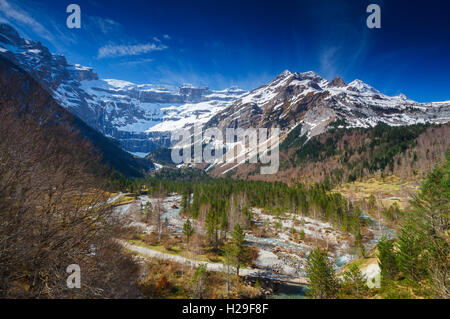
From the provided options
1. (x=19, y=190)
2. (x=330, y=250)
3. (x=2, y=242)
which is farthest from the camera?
(x=330, y=250)

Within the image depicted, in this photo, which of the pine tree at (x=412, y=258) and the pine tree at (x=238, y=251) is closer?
the pine tree at (x=412, y=258)

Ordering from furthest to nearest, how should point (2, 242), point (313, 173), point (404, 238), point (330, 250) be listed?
point (313, 173) < point (330, 250) < point (404, 238) < point (2, 242)

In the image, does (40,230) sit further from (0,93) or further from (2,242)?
(0,93)

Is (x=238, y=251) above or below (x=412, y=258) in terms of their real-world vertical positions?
below

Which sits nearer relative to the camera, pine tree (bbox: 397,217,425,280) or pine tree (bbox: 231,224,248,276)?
pine tree (bbox: 397,217,425,280)

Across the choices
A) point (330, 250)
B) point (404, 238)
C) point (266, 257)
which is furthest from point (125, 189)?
point (404, 238)

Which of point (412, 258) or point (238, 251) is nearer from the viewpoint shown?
point (412, 258)

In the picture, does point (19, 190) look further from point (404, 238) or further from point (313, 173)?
point (313, 173)
